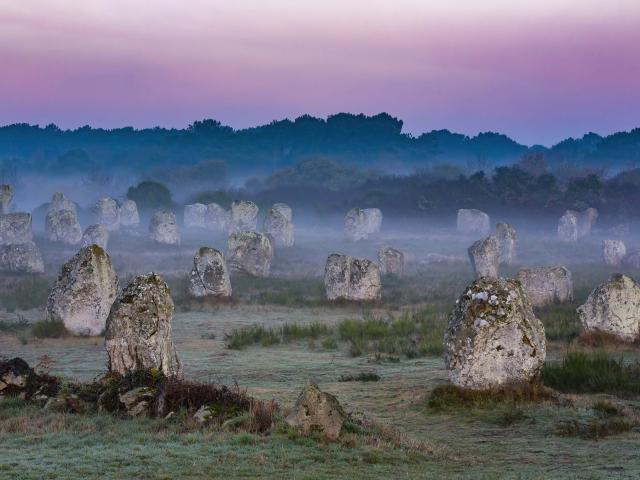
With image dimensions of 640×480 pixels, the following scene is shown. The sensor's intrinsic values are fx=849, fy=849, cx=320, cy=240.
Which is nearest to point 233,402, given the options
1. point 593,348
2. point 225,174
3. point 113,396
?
point 113,396

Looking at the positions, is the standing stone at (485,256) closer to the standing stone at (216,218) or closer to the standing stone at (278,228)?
the standing stone at (278,228)

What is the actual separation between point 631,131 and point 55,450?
198m

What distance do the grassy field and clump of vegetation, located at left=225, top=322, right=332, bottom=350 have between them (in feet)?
0.23

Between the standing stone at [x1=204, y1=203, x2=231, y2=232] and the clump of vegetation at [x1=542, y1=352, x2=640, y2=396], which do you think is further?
the standing stone at [x1=204, y1=203, x2=231, y2=232]

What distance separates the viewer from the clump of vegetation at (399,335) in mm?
24859

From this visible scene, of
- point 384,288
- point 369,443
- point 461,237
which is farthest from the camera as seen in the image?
point 461,237

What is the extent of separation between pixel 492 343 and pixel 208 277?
2385 centimetres

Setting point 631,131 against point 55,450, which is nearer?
point 55,450

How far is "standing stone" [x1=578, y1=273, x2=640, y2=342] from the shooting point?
24.7m

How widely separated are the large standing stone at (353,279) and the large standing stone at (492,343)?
833 inches

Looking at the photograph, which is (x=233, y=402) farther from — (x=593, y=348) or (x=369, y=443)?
(x=593, y=348)

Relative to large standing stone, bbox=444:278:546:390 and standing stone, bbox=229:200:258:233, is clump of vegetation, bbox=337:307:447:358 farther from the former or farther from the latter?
standing stone, bbox=229:200:258:233

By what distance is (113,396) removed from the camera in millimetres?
15156

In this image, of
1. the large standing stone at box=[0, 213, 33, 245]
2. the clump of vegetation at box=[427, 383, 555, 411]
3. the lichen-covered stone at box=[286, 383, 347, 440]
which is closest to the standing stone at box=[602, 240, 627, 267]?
the large standing stone at box=[0, 213, 33, 245]
